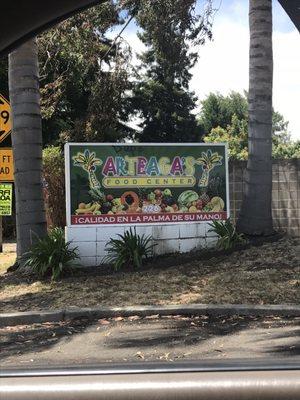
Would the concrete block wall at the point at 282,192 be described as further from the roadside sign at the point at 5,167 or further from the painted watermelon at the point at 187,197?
the roadside sign at the point at 5,167

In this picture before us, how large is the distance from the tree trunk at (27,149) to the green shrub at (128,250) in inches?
48.1

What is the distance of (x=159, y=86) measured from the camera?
1490 inches

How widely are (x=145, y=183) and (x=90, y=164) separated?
106 centimetres

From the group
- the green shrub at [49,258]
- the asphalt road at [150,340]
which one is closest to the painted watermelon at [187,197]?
the green shrub at [49,258]

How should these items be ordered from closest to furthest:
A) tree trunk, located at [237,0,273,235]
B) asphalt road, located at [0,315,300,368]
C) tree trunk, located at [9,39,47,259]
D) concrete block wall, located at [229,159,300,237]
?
asphalt road, located at [0,315,300,368] → tree trunk, located at [9,39,47,259] → tree trunk, located at [237,0,273,235] → concrete block wall, located at [229,159,300,237]

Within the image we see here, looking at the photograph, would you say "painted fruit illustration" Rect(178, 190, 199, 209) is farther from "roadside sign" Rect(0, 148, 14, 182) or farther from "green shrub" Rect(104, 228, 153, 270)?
"roadside sign" Rect(0, 148, 14, 182)

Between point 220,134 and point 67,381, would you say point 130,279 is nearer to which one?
point 67,381

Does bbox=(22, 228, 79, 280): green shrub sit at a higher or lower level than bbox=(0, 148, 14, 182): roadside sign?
lower

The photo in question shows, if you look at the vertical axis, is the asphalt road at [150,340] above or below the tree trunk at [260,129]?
below

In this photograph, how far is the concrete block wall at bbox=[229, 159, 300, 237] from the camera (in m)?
11.1

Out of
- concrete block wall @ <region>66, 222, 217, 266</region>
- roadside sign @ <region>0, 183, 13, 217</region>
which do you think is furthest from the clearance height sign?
roadside sign @ <region>0, 183, 13, 217</region>

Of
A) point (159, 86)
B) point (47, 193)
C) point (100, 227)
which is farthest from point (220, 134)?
point (100, 227)

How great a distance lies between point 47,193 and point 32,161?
470 cm

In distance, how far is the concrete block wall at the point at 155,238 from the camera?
9273 mm
